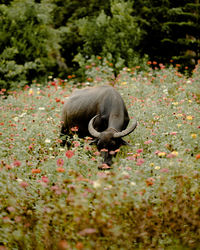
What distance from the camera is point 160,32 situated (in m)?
12.1

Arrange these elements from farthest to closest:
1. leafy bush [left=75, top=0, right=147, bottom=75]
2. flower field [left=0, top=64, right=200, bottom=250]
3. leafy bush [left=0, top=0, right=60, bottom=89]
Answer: leafy bush [left=75, top=0, right=147, bottom=75], leafy bush [left=0, top=0, right=60, bottom=89], flower field [left=0, top=64, right=200, bottom=250]

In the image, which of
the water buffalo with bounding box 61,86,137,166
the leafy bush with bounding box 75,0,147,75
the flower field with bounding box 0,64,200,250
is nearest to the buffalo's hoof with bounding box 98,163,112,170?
the flower field with bounding box 0,64,200,250

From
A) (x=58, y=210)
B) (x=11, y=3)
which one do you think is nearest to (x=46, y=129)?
(x=58, y=210)

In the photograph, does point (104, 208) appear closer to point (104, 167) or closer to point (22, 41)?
point (104, 167)

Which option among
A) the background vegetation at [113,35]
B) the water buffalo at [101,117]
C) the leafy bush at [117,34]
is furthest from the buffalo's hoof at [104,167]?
the leafy bush at [117,34]

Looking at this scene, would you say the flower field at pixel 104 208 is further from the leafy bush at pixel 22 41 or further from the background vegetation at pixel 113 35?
the background vegetation at pixel 113 35

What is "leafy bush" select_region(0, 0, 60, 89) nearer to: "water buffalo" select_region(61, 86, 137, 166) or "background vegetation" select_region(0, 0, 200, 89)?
"background vegetation" select_region(0, 0, 200, 89)

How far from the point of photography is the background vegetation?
11.0 metres

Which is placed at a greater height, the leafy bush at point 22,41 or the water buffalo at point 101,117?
the leafy bush at point 22,41

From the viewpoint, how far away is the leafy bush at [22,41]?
1037 centimetres

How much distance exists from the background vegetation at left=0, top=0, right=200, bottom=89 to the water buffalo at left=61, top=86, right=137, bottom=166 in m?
4.88

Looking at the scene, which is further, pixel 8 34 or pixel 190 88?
pixel 8 34

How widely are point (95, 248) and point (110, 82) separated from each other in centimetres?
670

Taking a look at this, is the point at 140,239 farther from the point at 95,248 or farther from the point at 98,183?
the point at 98,183
